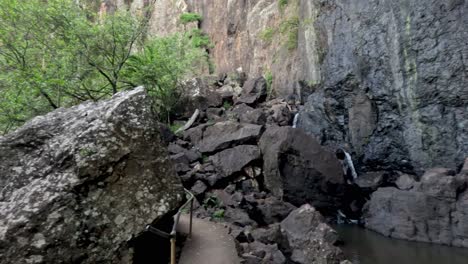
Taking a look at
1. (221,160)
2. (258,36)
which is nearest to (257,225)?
(221,160)

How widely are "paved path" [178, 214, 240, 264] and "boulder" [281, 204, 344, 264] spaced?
2.85m

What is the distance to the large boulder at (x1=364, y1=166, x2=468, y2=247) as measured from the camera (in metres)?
12.1

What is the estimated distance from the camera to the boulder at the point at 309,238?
973cm

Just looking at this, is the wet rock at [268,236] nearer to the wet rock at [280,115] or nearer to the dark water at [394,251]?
the dark water at [394,251]

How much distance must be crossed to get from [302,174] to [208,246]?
8.52 m

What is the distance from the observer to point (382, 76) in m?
15.1

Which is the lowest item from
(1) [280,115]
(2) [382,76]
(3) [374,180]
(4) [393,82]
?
(3) [374,180]

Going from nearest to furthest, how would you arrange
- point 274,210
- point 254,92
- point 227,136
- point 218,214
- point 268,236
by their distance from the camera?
point 268,236 → point 218,214 → point 274,210 → point 227,136 → point 254,92

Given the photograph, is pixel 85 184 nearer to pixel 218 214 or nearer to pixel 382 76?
pixel 218 214

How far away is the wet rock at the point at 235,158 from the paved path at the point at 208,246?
701 centimetres

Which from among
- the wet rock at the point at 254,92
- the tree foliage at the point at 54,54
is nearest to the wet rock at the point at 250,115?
the wet rock at the point at 254,92

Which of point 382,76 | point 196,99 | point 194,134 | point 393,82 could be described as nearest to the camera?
point 393,82

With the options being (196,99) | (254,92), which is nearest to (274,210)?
(254,92)

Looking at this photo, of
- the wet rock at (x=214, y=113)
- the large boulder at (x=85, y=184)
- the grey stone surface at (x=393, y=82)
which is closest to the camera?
the large boulder at (x=85, y=184)
